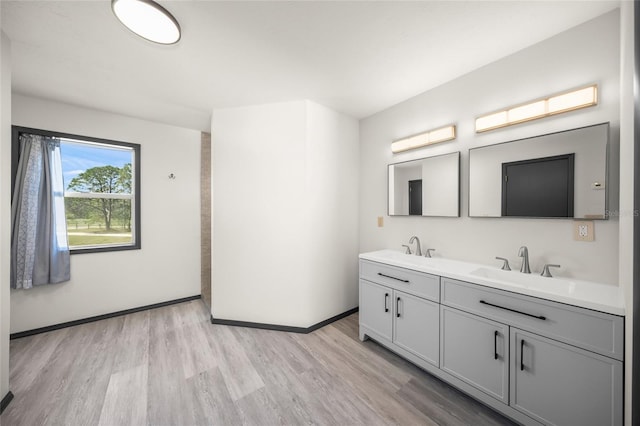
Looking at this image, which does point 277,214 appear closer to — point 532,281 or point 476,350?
point 476,350

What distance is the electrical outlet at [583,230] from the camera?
1.50m

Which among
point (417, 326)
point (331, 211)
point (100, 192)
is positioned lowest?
point (417, 326)

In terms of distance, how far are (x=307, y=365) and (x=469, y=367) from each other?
4.10ft

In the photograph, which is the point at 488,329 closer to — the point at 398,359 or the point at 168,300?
the point at 398,359

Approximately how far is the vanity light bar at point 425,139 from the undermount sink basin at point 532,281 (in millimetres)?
1224

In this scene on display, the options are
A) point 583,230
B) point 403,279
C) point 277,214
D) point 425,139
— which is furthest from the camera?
point 277,214

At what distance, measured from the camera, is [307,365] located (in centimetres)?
204

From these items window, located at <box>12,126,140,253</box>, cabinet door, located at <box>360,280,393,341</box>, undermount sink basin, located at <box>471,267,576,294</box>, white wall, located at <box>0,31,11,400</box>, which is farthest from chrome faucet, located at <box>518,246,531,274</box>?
window, located at <box>12,126,140,253</box>

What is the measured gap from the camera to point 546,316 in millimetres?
1305

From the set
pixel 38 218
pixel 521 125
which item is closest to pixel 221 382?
pixel 38 218

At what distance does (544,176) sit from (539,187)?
0.08 meters

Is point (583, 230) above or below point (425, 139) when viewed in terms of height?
below

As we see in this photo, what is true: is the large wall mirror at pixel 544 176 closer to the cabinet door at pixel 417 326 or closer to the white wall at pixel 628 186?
the white wall at pixel 628 186

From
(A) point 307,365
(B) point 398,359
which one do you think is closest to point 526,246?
(B) point 398,359
